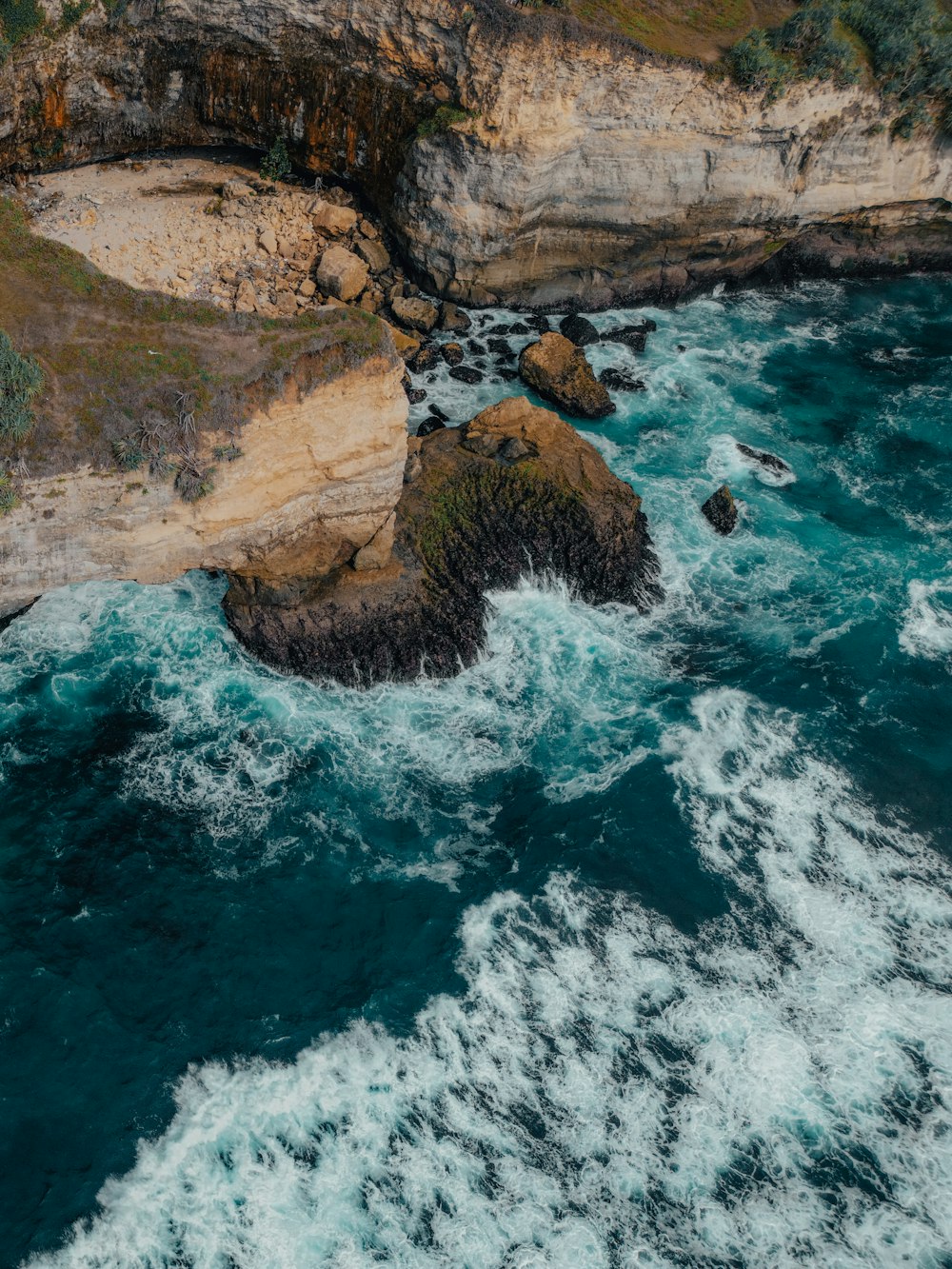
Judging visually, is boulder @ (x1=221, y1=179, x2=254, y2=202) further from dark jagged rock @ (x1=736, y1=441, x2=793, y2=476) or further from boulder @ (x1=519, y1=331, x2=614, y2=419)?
dark jagged rock @ (x1=736, y1=441, x2=793, y2=476)

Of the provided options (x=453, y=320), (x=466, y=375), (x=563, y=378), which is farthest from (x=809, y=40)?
(x=466, y=375)

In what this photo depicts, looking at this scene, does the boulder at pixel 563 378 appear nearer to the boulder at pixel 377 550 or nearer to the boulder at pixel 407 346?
the boulder at pixel 407 346

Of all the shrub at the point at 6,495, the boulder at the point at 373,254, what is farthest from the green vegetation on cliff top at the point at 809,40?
the shrub at the point at 6,495

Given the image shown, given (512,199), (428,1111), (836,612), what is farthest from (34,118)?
(428,1111)

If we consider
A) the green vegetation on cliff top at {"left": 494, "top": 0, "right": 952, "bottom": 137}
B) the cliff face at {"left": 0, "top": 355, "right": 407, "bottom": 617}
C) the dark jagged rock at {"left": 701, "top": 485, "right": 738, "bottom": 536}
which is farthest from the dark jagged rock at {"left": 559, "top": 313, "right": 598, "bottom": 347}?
the cliff face at {"left": 0, "top": 355, "right": 407, "bottom": 617}

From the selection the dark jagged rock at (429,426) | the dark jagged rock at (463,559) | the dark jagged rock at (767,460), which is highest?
the dark jagged rock at (767,460)

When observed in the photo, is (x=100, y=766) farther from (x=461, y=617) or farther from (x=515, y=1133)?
(x=515, y=1133)
